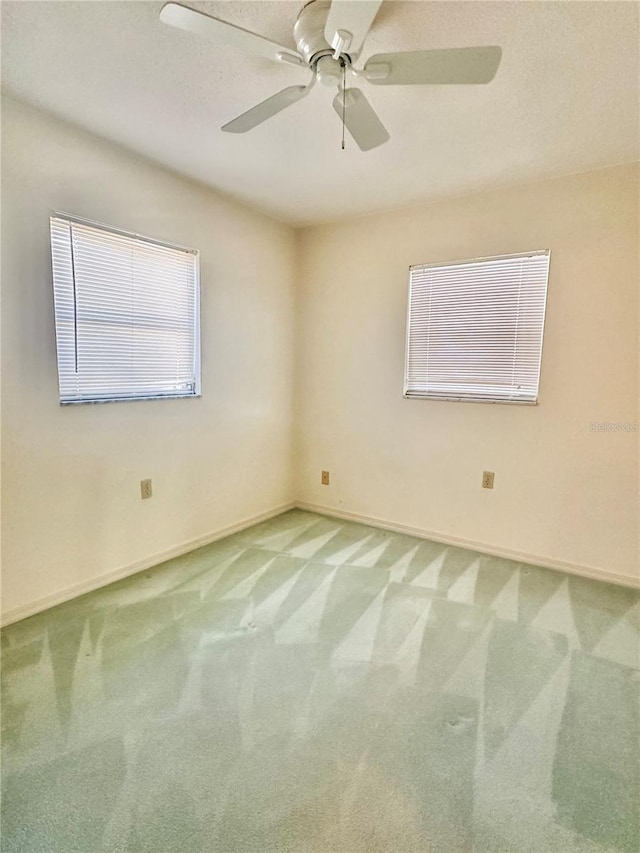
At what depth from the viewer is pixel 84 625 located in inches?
75.6

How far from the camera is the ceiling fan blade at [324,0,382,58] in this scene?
1054 mm

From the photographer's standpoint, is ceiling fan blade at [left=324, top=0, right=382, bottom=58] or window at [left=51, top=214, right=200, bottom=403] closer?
ceiling fan blade at [left=324, top=0, right=382, bottom=58]

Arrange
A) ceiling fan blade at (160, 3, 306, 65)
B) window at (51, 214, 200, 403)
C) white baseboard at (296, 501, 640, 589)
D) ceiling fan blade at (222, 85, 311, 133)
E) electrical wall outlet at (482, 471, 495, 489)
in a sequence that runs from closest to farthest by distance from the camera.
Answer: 1. ceiling fan blade at (160, 3, 306, 65)
2. ceiling fan blade at (222, 85, 311, 133)
3. window at (51, 214, 200, 403)
4. white baseboard at (296, 501, 640, 589)
5. electrical wall outlet at (482, 471, 495, 489)

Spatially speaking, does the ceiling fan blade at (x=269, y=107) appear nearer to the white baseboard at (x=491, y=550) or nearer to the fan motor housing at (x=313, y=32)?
the fan motor housing at (x=313, y=32)

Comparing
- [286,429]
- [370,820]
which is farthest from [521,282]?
[370,820]

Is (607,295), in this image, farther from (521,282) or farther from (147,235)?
(147,235)

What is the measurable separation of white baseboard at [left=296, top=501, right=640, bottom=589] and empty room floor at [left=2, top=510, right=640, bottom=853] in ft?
0.53

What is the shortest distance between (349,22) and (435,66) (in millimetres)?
Answer: 280

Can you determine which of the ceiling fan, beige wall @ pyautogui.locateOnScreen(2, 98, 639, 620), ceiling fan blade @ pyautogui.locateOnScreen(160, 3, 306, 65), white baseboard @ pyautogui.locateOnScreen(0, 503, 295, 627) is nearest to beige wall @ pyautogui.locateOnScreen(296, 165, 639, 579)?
beige wall @ pyautogui.locateOnScreen(2, 98, 639, 620)

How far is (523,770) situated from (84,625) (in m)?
1.85

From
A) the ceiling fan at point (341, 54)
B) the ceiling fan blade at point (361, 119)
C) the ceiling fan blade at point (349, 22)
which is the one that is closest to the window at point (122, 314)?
the ceiling fan at point (341, 54)

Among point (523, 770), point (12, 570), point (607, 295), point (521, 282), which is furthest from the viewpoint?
point (521, 282)

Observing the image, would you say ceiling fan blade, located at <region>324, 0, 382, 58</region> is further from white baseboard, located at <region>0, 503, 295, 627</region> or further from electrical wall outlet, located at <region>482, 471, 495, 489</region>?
white baseboard, located at <region>0, 503, 295, 627</region>

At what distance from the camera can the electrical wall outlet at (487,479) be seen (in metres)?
2.74
